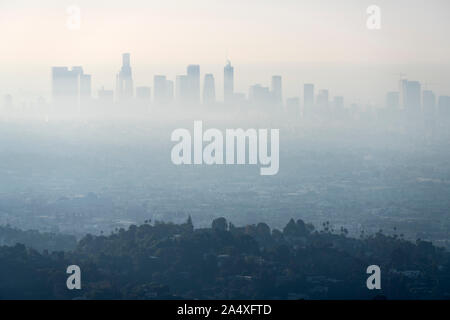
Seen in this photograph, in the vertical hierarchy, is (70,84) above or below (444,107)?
above

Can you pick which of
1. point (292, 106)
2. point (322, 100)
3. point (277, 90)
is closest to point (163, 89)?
point (277, 90)

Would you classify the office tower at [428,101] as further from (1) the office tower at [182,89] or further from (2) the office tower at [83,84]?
(2) the office tower at [83,84]

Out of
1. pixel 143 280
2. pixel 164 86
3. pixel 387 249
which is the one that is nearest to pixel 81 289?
pixel 143 280

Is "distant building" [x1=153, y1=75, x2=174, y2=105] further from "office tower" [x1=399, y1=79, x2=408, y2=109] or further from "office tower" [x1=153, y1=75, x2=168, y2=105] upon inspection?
"office tower" [x1=399, y1=79, x2=408, y2=109]

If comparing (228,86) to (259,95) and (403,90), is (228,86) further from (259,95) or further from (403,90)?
(403,90)

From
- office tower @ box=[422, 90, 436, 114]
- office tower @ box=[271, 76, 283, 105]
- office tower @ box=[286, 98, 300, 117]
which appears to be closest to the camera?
office tower @ box=[422, 90, 436, 114]

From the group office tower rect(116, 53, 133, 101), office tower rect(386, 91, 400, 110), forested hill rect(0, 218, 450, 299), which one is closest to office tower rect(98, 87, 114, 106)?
office tower rect(116, 53, 133, 101)
